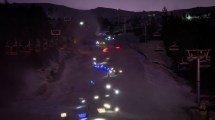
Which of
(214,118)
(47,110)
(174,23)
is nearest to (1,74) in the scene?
(47,110)

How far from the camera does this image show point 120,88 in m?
52.7

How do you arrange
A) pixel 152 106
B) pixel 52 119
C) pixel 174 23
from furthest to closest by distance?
1. pixel 174 23
2. pixel 152 106
3. pixel 52 119

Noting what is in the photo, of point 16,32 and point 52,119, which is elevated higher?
point 16,32

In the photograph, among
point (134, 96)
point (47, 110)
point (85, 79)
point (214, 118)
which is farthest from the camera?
point (85, 79)

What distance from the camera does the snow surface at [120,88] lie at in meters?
35.9

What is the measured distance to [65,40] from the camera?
100m

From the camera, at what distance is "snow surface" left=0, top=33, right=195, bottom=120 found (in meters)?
35.9

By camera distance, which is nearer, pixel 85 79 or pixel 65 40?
pixel 85 79

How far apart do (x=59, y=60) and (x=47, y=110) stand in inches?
1740

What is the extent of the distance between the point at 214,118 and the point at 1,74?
977 inches

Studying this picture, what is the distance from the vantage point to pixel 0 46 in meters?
48.5

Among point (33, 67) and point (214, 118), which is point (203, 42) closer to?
point (33, 67)

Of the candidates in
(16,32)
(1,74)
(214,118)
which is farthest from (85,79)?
(214,118)

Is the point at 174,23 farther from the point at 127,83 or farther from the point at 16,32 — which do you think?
the point at 16,32
